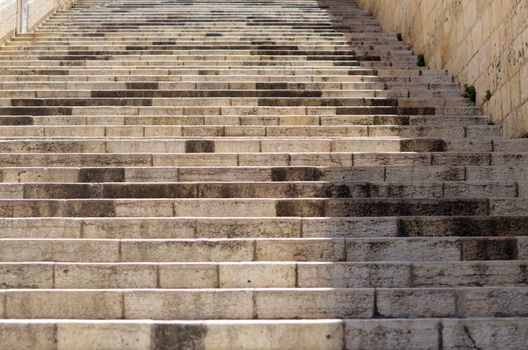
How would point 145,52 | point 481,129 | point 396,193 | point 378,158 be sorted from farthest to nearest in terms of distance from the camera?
1. point 145,52
2. point 481,129
3. point 378,158
4. point 396,193

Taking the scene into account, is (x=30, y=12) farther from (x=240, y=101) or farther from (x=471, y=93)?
(x=471, y=93)

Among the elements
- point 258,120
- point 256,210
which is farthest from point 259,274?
point 258,120

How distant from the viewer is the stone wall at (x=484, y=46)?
21.1 ft

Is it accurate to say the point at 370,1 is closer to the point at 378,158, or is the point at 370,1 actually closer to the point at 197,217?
the point at 378,158

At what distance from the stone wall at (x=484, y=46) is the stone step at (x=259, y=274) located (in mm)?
2501

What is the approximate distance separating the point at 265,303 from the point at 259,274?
0.32m

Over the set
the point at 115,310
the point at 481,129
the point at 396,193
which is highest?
the point at 481,129

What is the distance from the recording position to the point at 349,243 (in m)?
4.54

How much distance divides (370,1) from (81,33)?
19.5 feet

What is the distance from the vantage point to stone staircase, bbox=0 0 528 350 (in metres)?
3.88

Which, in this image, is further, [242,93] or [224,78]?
[224,78]

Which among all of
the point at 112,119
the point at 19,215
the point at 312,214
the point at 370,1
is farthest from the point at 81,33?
the point at 312,214

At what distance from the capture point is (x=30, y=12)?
12.1 metres

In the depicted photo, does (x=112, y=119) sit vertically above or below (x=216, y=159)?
above
